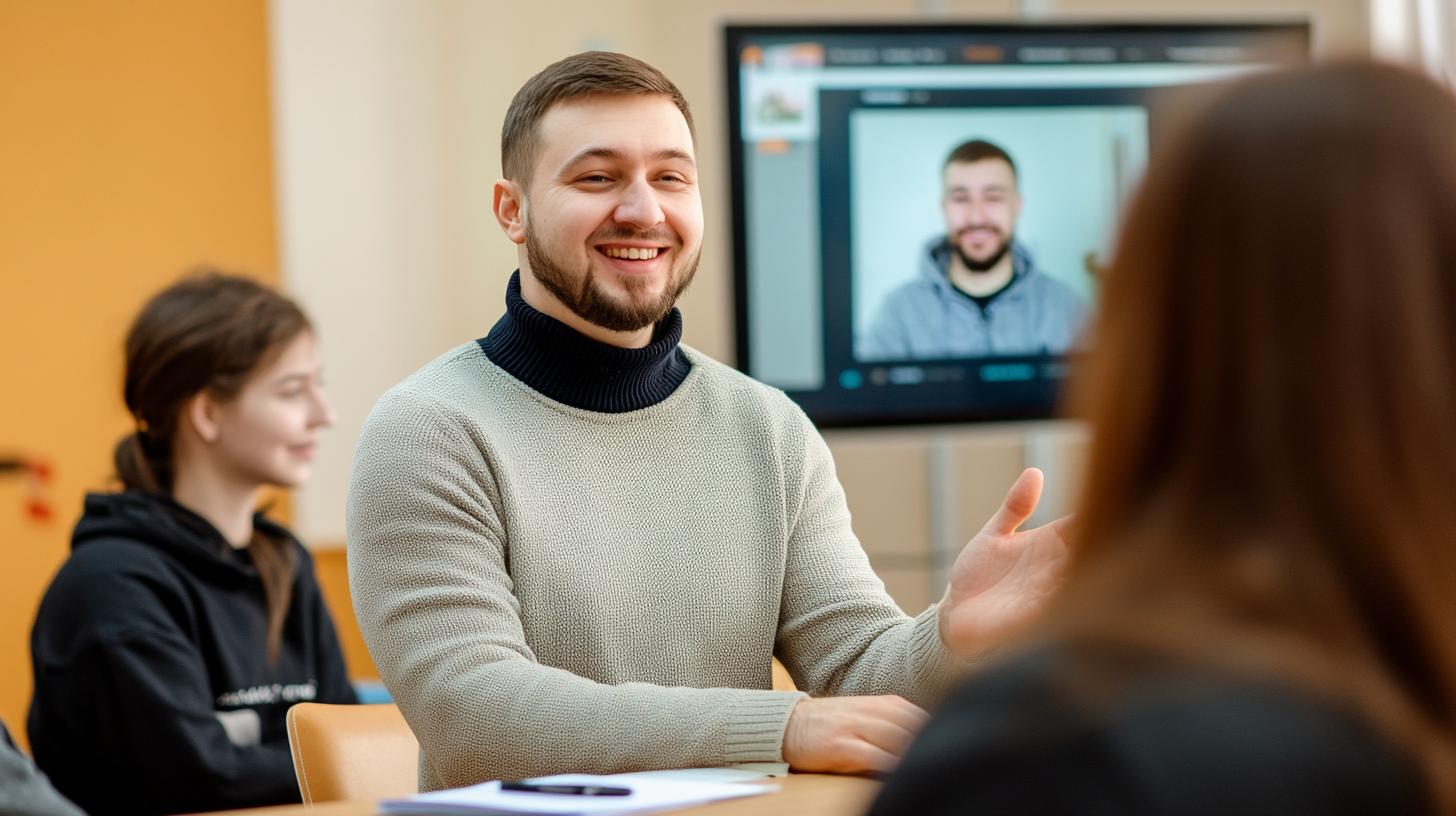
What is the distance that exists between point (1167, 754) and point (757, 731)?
97 cm

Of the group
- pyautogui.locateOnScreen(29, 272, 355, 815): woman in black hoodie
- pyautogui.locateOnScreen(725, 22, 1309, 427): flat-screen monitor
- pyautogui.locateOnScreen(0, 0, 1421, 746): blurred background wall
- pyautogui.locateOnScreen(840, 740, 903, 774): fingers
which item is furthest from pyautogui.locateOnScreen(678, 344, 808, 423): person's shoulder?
pyautogui.locateOnScreen(0, 0, 1421, 746): blurred background wall

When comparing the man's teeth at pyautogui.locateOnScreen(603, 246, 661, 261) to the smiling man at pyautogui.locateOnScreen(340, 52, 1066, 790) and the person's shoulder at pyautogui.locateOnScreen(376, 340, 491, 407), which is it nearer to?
the smiling man at pyautogui.locateOnScreen(340, 52, 1066, 790)

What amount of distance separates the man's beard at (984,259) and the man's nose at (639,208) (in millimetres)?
1657

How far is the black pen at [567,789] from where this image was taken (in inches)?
53.1

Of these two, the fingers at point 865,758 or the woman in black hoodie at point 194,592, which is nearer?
the fingers at point 865,758

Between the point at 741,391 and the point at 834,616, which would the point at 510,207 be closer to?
the point at 741,391

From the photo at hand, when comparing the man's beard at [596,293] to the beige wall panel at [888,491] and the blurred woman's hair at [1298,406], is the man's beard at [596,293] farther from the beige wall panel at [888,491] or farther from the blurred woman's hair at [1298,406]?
the beige wall panel at [888,491]

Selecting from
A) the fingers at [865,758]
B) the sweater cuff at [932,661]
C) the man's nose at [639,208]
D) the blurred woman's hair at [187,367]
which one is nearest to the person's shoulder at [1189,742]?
the fingers at [865,758]

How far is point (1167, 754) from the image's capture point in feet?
2.18

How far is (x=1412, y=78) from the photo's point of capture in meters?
0.77

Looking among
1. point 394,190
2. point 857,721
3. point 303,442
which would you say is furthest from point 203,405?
point 857,721

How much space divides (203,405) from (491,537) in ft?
4.34

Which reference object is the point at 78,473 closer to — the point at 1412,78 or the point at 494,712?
the point at 494,712

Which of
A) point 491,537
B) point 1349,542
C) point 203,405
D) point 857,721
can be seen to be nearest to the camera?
point 1349,542
